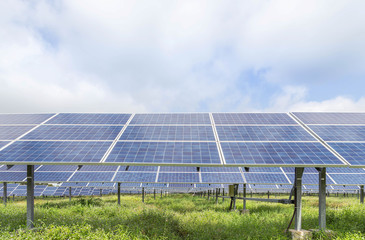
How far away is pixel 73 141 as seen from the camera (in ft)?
36.9

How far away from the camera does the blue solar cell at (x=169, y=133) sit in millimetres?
11570

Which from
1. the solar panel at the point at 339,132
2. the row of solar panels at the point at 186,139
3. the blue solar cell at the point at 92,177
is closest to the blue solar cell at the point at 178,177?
the blue solar cell at the point at 92,177

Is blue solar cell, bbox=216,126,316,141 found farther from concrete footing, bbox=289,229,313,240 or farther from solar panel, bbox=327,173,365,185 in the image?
solar panel, bbox=327,173,365,185

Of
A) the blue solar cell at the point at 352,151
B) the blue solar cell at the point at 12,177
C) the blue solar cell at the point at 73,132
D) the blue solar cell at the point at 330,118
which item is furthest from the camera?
the blue solar cell at the point at 12,177

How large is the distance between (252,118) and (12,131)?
1248 centimetres

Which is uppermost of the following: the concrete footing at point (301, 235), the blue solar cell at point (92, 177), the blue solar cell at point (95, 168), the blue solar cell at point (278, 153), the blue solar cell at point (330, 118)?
the blue solar cell at point (330, 118)

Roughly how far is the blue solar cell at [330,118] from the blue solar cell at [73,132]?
1017 centimetres

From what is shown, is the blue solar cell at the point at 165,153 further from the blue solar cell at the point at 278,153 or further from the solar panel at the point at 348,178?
the solar panel at the point at 348,178

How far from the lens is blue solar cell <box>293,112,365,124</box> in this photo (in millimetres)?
13523

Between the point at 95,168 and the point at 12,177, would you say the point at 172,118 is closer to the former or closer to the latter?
the point at 95,168

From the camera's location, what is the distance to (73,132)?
12.3m

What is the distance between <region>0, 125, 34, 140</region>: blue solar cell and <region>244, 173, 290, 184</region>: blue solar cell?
673 inches

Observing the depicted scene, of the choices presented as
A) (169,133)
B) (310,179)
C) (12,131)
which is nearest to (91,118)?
(12,131)

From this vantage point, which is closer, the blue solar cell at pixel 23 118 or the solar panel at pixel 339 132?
the solar panel at pixel 339 132
